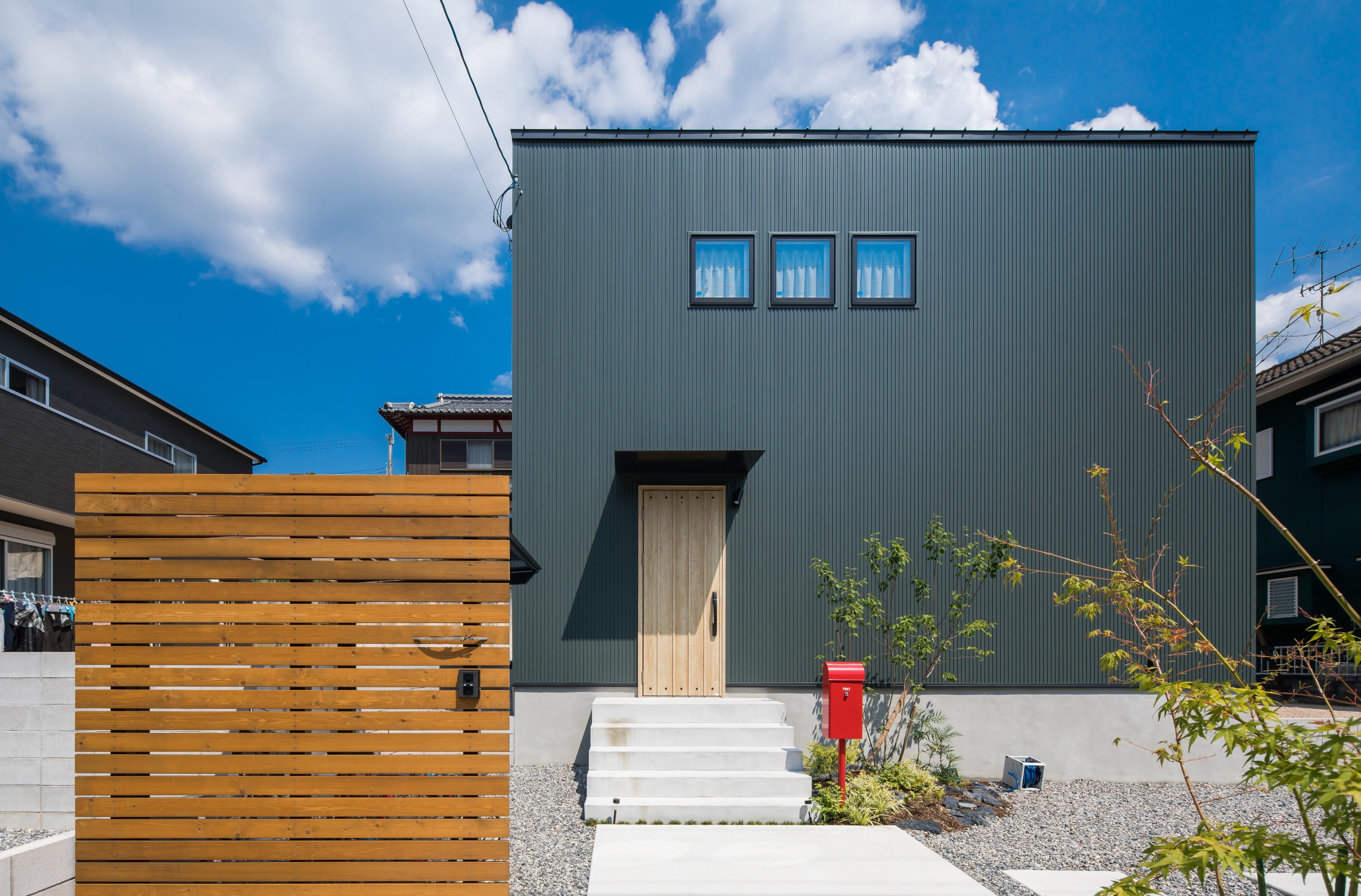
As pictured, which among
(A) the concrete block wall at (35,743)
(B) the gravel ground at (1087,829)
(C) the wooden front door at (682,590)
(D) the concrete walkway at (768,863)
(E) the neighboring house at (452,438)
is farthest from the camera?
(E) the neighboring house at (452,438)

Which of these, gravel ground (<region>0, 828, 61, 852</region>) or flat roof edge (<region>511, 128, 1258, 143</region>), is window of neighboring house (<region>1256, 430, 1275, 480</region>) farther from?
gravel ground (<region>0, 828, 61, 852</region>)

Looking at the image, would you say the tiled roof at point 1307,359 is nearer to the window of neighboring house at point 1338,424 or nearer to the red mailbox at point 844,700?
the window of neighboring house at point 1338,424

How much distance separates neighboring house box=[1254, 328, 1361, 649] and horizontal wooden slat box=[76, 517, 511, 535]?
11951mm

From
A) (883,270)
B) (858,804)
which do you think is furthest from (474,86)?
(858,804)

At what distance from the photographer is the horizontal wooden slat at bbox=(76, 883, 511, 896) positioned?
3.21 metres

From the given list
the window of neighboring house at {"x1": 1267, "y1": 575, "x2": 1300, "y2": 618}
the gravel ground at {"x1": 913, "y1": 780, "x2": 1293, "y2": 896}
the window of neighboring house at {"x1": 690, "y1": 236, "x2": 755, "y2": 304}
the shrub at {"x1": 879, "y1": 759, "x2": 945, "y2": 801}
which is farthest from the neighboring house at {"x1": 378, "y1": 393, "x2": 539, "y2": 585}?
the window of neighboring house at {"x1": 1267, "y1": 575, "x2": 1300, "y2": 618}

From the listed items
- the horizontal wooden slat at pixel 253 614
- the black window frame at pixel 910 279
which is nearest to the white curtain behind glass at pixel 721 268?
the black window frame at pixel 910 279

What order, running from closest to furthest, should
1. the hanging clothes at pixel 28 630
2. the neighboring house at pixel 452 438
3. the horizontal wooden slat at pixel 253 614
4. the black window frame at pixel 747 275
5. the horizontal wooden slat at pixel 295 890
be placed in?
the horizontal wooden slat at pixel 295 890, the horizontal wooden slat at pixel 253 614, the black window frame at pixel 747 275, the hanging clothes at pixel 28 630, the neighboring house at pixel 452 438

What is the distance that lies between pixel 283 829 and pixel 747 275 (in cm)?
587

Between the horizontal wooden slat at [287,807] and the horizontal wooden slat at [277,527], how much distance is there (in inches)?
49.5

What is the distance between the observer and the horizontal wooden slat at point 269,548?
3336 millimetres

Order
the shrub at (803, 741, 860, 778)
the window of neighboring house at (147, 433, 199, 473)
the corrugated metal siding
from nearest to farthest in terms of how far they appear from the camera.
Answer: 1. the shrub at (803, 741, 860, 778)
2. the corrugated metal siding
3. the window of neighboring house at (147, 433, 199, 473)

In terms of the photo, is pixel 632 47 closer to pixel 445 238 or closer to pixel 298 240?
pixel 445 238

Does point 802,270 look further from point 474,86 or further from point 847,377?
point 474,86
